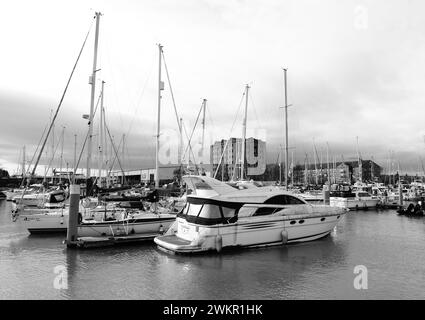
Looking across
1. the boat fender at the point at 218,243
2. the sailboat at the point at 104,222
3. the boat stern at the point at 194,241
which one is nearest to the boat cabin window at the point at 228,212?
the boat stern at the point at 194,241

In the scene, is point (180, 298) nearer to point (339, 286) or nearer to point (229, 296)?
point (229, 296)

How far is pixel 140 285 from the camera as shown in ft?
37.5

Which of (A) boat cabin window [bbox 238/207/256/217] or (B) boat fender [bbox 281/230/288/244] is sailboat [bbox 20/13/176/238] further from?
(B) boat fender [bbox 281/230/288/244]

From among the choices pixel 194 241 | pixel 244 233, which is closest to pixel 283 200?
pixel 244 233

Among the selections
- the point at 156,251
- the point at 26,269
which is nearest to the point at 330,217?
the point at 156,251

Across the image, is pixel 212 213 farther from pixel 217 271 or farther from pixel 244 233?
pixel 217 271

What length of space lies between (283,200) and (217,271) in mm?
6665

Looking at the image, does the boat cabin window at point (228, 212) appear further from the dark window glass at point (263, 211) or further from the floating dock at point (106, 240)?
the floating dock at point (106, 240)

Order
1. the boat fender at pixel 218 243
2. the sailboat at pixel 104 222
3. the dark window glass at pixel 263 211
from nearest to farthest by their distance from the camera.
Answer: the boat fender at pixel 218 243
the dark window glass at pixel 263 211
the sailboat at pixel 104 222

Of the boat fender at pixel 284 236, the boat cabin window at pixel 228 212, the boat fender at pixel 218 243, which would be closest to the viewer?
the boat fender at pixel 218 243

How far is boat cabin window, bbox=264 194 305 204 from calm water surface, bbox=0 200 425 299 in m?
2.42

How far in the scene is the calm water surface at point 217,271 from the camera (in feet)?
35.2

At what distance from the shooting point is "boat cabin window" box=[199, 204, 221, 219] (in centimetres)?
1636

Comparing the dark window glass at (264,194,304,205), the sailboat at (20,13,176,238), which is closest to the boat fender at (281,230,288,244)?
the dark window glass at (264,194,304,205)
